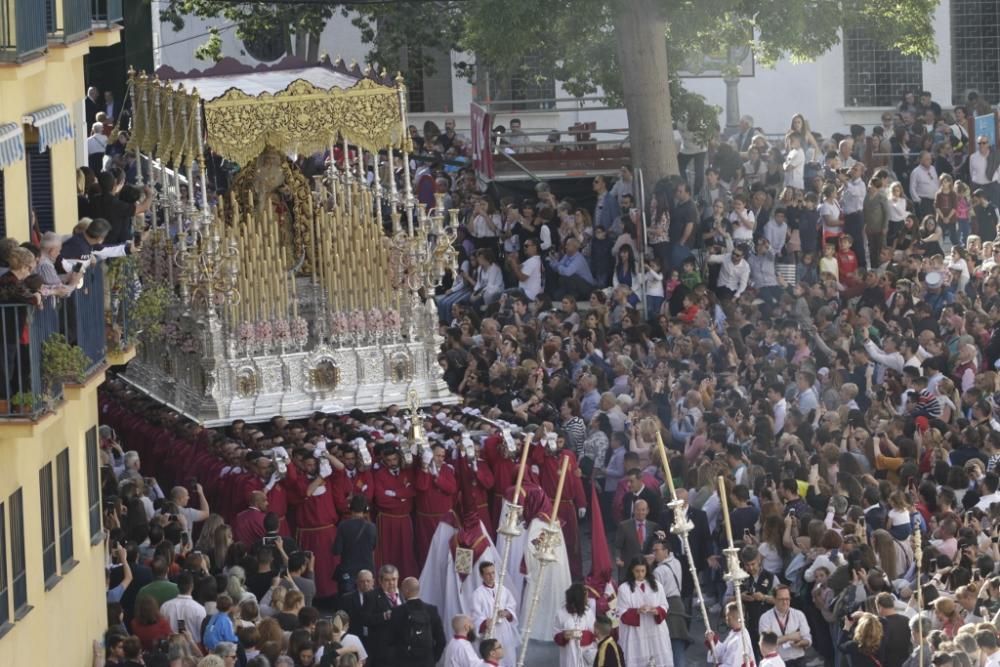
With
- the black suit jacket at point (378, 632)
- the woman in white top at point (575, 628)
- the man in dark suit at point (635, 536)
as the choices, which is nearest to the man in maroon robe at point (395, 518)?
the man in dark suit at point (635, 536)

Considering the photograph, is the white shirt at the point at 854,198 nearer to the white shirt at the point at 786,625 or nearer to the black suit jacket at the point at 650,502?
the black suit jacket at the point at 650,502

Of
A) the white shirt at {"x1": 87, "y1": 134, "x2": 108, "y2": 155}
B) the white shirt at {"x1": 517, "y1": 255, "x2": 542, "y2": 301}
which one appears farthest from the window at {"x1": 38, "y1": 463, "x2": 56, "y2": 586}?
the white shirt at {"x1": 87, "y1": 134, "x2": 108, "y2": 155}

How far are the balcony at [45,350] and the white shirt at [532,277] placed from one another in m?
13.2

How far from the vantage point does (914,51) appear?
36.0 metres

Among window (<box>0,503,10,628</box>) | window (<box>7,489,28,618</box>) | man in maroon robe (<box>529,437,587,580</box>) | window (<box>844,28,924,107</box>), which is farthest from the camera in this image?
window (<box>844,28,924,107</box>)

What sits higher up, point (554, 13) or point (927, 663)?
point (554, 13)

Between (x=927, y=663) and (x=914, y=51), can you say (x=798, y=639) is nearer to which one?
(x=927, y=663)

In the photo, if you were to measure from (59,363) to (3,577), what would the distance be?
1548 mm

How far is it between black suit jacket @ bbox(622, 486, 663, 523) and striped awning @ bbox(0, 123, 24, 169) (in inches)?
328

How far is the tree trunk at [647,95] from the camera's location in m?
34.6

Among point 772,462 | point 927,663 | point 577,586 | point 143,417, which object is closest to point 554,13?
point 143,417

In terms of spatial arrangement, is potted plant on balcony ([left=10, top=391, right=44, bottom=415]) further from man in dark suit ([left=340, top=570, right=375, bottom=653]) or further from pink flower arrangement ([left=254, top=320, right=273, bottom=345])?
pink flower arrangement ([left=254, top=320, right=273, bottom=345])

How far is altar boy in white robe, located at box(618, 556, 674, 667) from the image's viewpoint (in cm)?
2191

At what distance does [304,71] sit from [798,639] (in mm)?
10560
